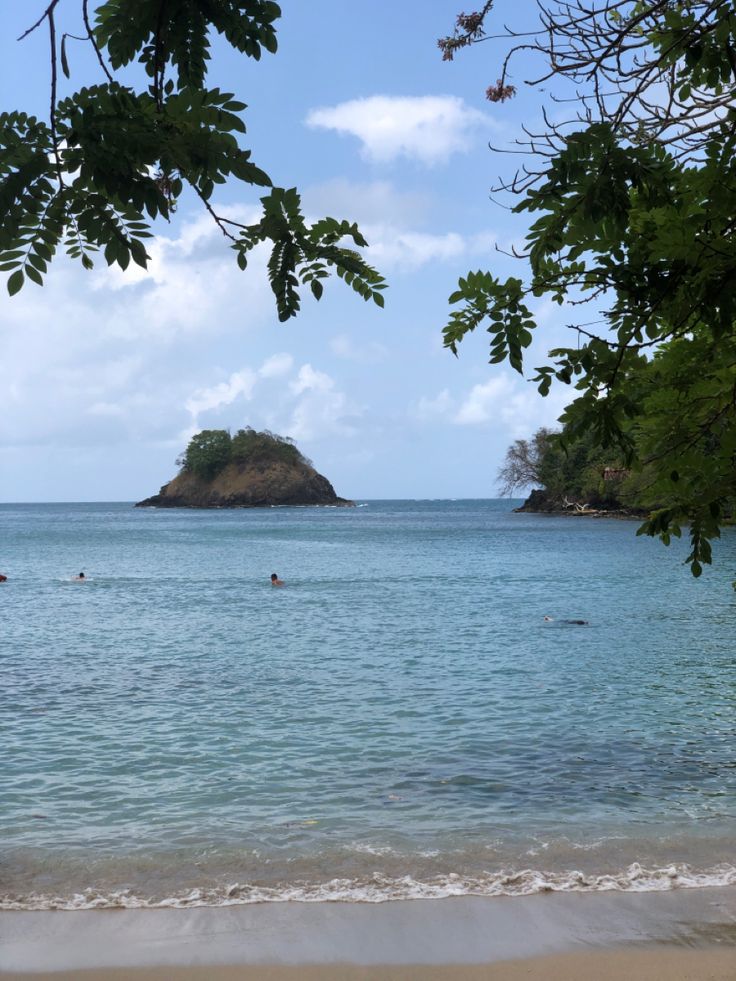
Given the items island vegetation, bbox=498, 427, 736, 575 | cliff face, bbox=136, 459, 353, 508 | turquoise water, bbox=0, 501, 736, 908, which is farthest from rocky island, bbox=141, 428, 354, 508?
turquoise water, bbox=0, 501, 736, 908

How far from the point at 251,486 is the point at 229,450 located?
733cm

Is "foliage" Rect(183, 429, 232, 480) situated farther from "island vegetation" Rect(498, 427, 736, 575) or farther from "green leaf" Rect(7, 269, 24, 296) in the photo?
"green leaf" Rect(7, 269, 24, 296)

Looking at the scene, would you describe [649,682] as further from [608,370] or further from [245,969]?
[608,370]

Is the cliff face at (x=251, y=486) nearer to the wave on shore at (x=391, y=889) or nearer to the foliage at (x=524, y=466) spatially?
the foliage at (x=524, y=466)

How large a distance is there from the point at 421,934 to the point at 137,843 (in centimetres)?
303

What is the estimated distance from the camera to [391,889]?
6.67 m

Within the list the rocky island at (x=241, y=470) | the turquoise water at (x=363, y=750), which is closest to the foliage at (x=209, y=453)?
the rocky island at (x=241, y=470)

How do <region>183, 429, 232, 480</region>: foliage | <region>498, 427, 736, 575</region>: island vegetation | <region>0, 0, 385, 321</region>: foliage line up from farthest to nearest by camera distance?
<region>183, 429, 232, 480</region>: foliage, <region>498, 427, 736, 575</region>: island vegetation, <region>0, 0, 385, 321</region>: foliage

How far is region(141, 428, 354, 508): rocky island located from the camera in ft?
515

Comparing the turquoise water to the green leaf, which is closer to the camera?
the green leaf

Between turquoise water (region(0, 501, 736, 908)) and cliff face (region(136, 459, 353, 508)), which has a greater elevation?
cliff face (region(136, 459, 353, 508))

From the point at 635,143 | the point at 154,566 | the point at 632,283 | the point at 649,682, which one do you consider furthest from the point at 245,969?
the point at 154,566

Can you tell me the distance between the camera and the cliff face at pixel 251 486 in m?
158

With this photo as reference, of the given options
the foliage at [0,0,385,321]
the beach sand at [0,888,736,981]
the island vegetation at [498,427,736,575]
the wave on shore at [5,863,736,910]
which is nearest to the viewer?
the foliage at [0,0,385,321]
